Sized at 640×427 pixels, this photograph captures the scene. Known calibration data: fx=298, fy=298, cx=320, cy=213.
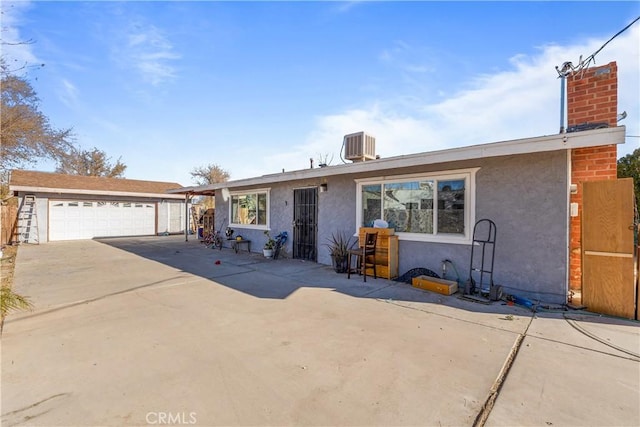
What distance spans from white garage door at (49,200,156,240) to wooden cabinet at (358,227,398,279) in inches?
609

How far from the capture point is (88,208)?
610 inches

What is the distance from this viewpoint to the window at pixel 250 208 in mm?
10625

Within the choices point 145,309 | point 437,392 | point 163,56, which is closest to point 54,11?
point 163,56

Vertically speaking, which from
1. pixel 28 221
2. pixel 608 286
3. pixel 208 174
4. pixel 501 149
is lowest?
pixel 608 286

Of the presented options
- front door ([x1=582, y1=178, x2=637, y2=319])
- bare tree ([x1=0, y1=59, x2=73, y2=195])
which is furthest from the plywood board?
bare tree ([x1=0, y1=59, x2=73, y2=195])

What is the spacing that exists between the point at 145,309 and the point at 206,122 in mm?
9406

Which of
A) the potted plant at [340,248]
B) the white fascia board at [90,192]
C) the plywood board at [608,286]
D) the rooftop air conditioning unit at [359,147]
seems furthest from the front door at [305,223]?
the white fascia board at [90,192]

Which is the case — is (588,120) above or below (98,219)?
above

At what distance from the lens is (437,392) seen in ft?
7.84

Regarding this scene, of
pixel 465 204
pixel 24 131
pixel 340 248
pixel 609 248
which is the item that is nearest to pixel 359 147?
pixel 340 248

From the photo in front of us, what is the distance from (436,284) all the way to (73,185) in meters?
18.1

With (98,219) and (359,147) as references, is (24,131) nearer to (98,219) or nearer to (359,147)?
(98,219)

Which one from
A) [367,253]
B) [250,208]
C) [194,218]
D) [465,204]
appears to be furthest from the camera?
[194,218]

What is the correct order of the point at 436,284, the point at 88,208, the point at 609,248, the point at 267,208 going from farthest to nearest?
the point at 88,208 < the point at 267,208 < the point at 436,284 < the point at 609,248
